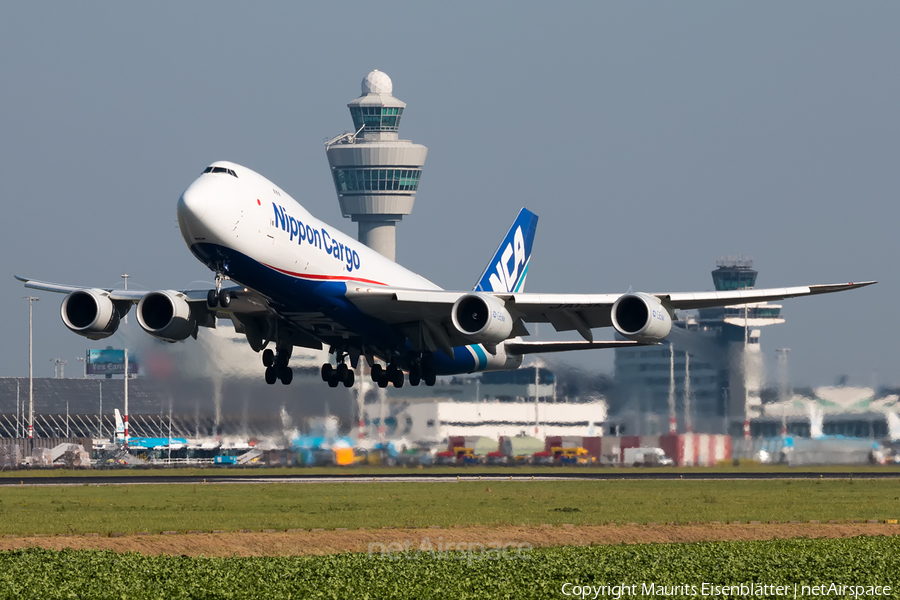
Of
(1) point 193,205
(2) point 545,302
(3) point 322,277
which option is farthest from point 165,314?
(2) point 545,302

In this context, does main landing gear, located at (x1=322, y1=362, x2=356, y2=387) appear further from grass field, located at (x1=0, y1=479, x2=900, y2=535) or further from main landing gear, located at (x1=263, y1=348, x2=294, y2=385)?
grass field, located at (x1=0, y1=479, x2=900, y2=535)

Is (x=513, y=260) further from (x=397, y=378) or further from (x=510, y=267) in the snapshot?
(x=397, y=378)

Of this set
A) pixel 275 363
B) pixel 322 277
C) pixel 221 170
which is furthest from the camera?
pixel 275 363

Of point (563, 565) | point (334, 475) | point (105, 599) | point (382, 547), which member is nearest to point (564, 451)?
point (334, 475)

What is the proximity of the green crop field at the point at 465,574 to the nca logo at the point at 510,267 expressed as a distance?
21.5 m

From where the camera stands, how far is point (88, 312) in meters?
44.4

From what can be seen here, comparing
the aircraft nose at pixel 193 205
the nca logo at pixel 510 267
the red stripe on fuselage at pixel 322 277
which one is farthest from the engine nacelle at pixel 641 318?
the nca logo at pixel 510 267

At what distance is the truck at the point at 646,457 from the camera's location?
246 feet

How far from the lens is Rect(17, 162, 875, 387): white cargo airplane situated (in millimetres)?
37969

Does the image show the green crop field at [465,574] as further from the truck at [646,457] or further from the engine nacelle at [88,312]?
the truck at [646,457]

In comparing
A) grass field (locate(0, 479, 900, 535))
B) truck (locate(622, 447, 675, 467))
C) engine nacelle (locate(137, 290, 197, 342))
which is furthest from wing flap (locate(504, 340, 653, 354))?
truck (locate(622, 447, 675, 467))

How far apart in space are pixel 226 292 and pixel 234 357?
82.6ft

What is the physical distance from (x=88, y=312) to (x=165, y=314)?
2764 millimetres

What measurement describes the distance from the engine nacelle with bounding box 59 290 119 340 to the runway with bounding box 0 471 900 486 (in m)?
23.4
